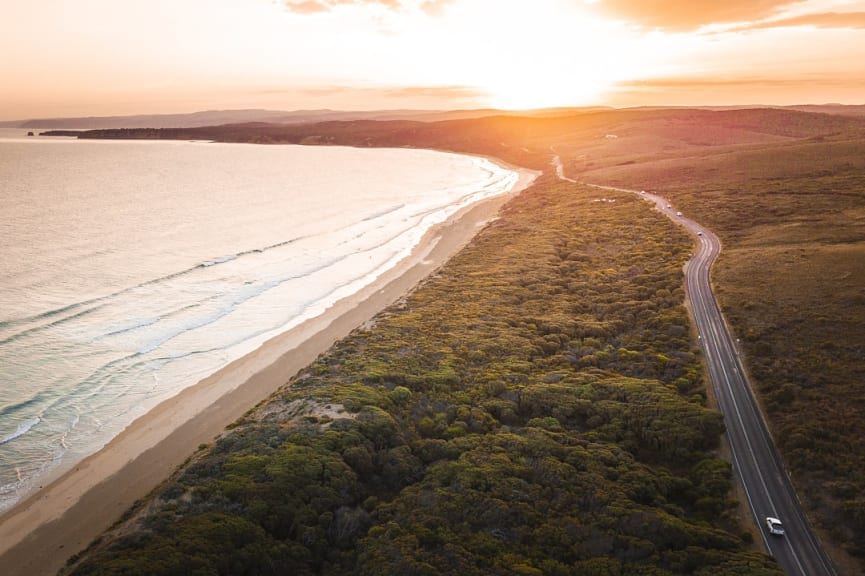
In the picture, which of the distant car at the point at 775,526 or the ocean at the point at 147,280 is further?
the ocean at the point at 147,280

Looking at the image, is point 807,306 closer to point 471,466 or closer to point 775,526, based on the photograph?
point 775,526

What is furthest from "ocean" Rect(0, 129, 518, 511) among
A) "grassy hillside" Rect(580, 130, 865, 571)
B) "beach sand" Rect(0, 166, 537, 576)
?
"grassy hillside" Rect(580, 130, 865, 571)

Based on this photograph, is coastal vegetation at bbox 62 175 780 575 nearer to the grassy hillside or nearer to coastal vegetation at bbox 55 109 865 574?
coastal vegetation at bbox 55 109 865 574

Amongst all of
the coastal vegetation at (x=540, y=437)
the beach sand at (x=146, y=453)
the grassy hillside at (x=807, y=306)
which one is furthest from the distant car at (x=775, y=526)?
the beach sand at (x=146, y=453)

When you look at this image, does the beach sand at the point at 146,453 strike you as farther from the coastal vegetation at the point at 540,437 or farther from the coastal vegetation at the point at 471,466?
the coastal vegetation at the point at 540,437

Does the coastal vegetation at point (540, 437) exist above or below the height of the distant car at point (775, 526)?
above

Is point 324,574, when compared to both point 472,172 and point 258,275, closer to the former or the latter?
point 258,275

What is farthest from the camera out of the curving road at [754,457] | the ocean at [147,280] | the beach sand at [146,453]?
the ocean at [147,280]
